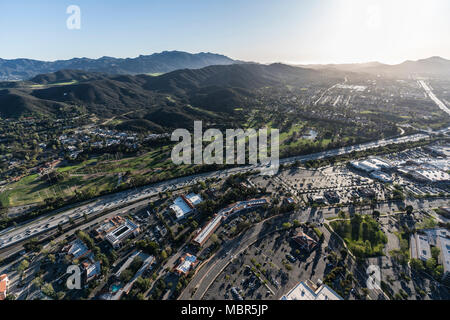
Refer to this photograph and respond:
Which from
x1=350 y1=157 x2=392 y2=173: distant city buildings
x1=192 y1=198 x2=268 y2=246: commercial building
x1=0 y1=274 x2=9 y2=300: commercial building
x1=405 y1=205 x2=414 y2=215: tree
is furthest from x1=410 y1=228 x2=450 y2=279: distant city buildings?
x1=0 y1=274 x2=9 y2=300: commercial building

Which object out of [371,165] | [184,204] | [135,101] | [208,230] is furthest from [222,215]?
[135,101]

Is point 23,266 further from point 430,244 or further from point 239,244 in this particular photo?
point 430,244

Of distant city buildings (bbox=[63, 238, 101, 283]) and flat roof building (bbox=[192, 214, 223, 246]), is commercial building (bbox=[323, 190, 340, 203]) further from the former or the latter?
distant city buildings (bbox=[63, 238, 101, 283])

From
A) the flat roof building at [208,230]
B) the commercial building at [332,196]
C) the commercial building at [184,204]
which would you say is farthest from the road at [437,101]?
the commercial building at [184,204]

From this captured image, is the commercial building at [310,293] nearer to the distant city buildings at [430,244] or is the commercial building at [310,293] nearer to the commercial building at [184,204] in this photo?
the distant city buildings at [430,244]

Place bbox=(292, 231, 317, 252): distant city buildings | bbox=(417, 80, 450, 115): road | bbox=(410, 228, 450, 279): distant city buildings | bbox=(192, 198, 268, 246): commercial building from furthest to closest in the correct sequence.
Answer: bbox=(417, 80, 450, 115): road
bbox=(192, 198, 268, 246): commercial building
bbox=(292, 231, 317, 252): distant city buildings
bbox=(410, 228, 450, 279): distant city buildings

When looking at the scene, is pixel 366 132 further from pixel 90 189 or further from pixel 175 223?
pixel 90 189
